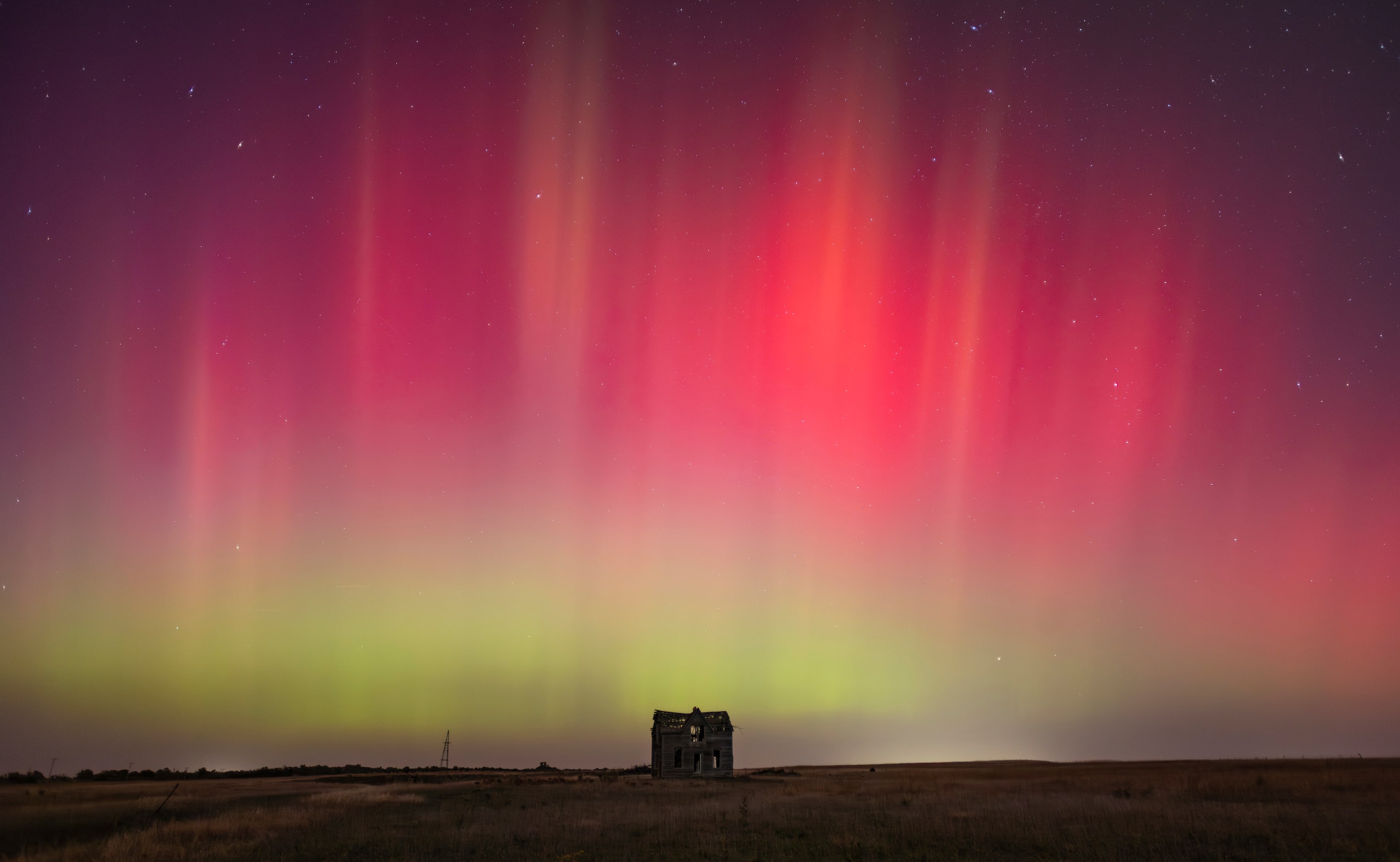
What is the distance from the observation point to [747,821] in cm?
2558

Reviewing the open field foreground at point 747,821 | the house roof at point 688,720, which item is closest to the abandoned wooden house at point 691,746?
the house roof at point 688,720

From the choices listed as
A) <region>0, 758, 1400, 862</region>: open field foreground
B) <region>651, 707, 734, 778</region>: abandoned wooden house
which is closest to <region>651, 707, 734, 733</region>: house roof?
<region>651, 707, 734, 778</region>: abandoned wooden house

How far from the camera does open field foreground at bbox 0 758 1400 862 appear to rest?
1912 centimetres

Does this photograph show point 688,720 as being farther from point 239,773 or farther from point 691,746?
point 239,773

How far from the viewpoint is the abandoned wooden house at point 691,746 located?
55531 millimetres

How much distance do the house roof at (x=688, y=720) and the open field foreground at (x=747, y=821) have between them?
1278cm

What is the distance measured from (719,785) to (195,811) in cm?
2540

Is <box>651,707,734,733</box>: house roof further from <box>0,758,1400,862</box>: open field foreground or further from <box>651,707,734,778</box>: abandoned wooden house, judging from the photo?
<box>0,758,1400,862</box>: open field foreground

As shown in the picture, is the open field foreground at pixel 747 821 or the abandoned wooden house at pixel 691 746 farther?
the abandoned wooden house at pixel 691 746

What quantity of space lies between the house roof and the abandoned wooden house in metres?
0.03

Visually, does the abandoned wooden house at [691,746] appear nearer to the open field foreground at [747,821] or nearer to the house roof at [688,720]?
the house roof at [688,720]

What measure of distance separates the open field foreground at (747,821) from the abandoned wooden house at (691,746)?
39.1 ft

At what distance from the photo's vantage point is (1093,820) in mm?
23484

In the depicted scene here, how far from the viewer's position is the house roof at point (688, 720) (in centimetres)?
5678
